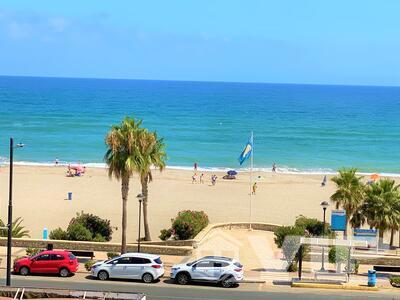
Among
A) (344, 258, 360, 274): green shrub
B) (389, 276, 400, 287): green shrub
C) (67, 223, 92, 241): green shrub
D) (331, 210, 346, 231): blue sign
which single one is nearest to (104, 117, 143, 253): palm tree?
(67, 223, 92, 241): green shrub

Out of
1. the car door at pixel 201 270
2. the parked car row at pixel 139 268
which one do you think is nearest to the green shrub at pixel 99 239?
the parked car row at pixel 139 268

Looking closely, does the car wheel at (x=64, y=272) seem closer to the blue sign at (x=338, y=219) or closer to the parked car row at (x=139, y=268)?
the parked car row at (x=139, y=268)

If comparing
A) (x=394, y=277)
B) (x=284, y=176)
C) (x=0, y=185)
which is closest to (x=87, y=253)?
(x=394, y=277)

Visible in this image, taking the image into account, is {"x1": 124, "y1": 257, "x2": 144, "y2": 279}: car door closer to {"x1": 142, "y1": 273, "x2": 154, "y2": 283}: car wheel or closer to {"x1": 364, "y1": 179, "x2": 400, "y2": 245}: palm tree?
{"x1": 142, "y1": 273, "x2": 154, "y2": 283}: car wheel

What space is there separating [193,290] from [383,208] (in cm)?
1337

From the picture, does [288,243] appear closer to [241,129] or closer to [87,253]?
[87,253]

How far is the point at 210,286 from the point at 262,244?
9.67 m

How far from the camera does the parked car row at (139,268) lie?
2680 cm

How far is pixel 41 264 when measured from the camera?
91.6 ft

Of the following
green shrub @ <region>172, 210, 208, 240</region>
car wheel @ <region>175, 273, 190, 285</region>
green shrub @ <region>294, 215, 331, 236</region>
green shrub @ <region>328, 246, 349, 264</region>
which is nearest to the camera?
car wheel @ <region>175, 273, 190, 285</region>

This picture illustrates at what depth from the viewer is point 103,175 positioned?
72.7 meters

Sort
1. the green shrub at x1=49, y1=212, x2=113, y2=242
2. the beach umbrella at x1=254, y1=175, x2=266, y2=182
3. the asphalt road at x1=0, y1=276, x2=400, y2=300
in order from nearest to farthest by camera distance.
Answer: the asphalt road at x1=0, y1=276, x2=400, y2=300, the green shrub at x1=49, y1=212, x2=113, y2=242, the beach umbrella at x1=254, y1=175, x2=266, y2=182

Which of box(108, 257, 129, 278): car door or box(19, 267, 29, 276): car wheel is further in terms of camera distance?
box(19, 267, 29, 276): car wheel

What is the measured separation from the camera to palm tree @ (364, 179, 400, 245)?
1384 inches
